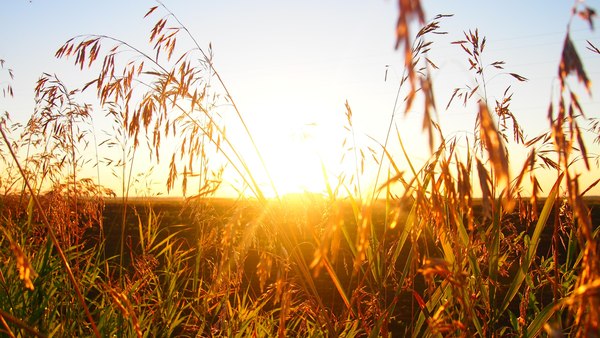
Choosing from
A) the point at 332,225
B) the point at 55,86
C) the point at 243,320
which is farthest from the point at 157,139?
the point at 55,86

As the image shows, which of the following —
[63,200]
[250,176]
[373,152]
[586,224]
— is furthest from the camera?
[63,200]

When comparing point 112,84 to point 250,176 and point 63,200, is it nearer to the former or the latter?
point 250,176

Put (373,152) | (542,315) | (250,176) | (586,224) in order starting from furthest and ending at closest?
(373,152) → (542,315) → (250,176) → (586,224)

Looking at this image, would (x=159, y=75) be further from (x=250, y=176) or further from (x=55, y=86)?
(x=55, y=86)

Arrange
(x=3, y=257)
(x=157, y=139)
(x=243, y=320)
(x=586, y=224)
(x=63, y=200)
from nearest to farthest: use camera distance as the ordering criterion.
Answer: (x=586, y=224)
(x=157, y=139)
(x=243, y=320)
(x=63, y=200)
(x=3, y=257)

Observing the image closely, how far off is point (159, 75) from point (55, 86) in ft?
5.29

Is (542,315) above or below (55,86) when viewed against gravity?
below

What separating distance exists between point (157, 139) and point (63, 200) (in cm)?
119

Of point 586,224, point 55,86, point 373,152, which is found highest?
point 55,86

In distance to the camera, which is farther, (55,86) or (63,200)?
(55,86)

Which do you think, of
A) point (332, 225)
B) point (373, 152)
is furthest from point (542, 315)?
point (332, 225)

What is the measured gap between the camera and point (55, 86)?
127 inches

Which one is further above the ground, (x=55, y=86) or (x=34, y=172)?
(x=55, y=86)

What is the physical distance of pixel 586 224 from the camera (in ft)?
2.40
